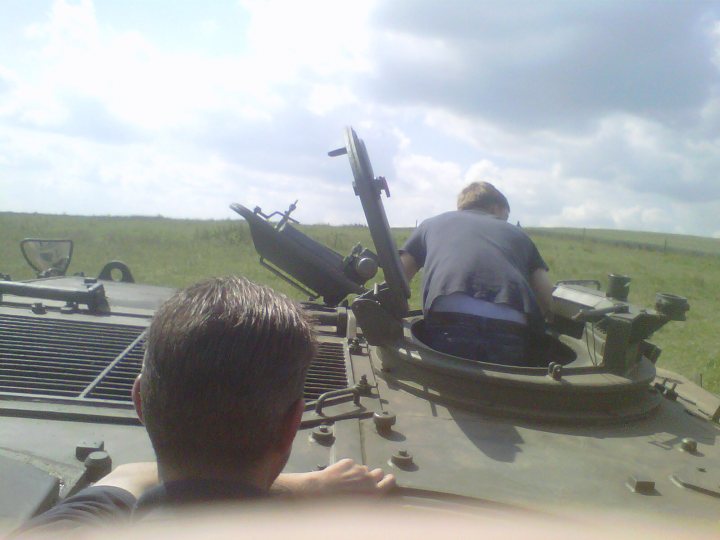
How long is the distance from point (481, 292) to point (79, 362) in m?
1.81

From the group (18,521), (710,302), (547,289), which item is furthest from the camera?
(710,302)

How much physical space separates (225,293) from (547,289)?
2832 millimetres

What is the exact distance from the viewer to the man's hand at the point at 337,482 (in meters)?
1.65

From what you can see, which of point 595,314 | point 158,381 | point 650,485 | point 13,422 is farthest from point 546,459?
point 13,422

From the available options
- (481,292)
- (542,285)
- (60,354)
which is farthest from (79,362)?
(542,285)

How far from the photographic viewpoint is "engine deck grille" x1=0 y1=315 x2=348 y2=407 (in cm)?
270

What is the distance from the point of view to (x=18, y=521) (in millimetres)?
1716

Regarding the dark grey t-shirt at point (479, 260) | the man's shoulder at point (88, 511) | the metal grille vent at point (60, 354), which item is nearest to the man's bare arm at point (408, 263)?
the dark grey t-shirt at point (479, 260)

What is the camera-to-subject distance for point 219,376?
3.81ft

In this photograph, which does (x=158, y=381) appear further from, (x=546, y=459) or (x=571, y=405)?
(x=571, y=405)

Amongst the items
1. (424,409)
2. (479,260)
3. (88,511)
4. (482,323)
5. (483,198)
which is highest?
(483,198)

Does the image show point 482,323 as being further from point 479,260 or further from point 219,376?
point 219,376

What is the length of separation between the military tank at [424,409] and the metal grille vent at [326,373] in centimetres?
1

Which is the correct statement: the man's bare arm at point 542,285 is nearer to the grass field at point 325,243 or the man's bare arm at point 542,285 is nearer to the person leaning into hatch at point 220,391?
the person leaning into hatch at point 220,391
